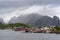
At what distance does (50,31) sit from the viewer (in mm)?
177500

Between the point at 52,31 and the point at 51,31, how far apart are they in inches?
33.2

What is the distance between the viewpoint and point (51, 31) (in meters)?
177

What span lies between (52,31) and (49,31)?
119 inches

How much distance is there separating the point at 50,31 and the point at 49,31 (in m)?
1.55

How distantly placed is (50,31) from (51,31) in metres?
0.94

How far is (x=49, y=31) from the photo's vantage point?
179m

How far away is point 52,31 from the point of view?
177000 millimetres

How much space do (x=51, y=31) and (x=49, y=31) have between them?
241cm

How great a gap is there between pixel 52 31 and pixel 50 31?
5.62ft
